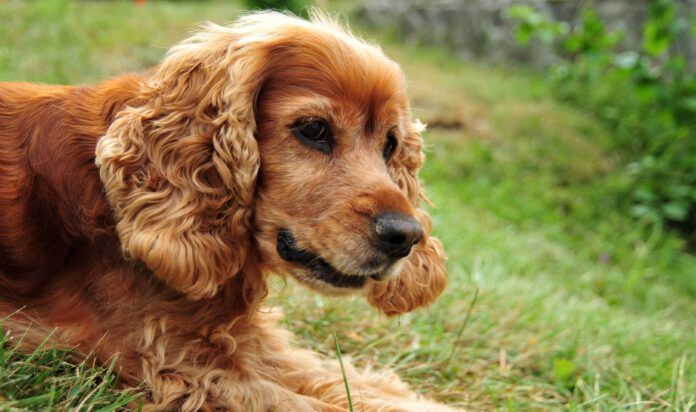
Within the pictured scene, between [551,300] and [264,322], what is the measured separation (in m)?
2.28

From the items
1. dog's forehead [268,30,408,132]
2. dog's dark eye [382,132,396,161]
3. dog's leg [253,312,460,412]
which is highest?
dog's forehead [268,30,408,132]

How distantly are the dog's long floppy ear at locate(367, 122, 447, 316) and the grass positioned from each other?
0.36 meters

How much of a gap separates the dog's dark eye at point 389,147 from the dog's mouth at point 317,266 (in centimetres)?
56

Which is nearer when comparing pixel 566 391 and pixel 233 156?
pixel 233 156

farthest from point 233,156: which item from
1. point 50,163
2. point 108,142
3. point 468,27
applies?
point 468,27

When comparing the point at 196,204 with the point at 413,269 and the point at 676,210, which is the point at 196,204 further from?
the point at 676,210

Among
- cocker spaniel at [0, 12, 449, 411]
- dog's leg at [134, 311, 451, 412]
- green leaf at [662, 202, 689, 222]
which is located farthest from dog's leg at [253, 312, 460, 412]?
green leaf at [662, 202, 689, 222]

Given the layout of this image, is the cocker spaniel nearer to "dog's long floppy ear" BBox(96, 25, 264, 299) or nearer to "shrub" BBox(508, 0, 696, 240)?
"dog's long floppy ear" BBox(96, 25, 264, 299)

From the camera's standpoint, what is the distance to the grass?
10.8 feet

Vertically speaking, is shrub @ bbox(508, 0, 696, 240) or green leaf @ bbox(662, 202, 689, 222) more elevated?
shrub @ bbox(508, 0, 696, 240)

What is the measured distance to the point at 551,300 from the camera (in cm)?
441

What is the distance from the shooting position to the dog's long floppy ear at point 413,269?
2.90 metres

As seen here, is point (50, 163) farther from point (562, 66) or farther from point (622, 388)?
point (562, 66)

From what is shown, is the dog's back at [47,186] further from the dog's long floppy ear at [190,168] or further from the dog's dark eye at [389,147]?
the dog's dark eye at [389,147]
